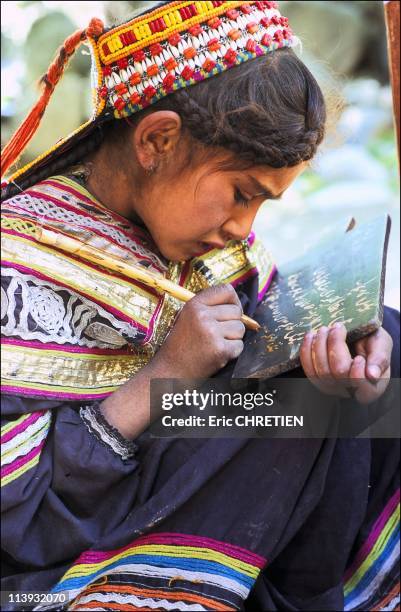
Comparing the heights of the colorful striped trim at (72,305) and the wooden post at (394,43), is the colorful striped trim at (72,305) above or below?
below

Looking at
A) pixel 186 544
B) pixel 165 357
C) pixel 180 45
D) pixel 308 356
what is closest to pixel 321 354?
pixel 308 356

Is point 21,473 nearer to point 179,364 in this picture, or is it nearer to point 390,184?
point 179,364

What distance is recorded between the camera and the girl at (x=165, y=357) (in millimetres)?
1418

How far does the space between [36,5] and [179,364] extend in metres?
2.24

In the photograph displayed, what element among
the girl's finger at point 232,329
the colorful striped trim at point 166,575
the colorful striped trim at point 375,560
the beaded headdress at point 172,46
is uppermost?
the beaded headdress at point 172,46

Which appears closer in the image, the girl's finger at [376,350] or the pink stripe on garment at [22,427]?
the pink stripe on garment at [22,427]

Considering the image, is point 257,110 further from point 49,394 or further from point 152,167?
point 49,394

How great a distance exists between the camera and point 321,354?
1.41 meters

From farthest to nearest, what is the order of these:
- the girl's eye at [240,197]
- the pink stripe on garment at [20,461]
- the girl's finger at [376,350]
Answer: the girl's eye at [240,197], the girl's finger at [376,350], the pink stripe on garment at [20,461]

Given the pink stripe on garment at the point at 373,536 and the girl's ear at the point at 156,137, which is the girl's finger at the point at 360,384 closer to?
the pink stripe on garment at the point at 373,536

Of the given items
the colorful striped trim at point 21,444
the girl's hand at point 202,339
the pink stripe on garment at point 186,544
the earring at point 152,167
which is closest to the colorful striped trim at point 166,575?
the pink stripe on garment at point 186,544

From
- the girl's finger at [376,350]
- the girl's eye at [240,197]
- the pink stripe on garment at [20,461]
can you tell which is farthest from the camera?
the girl's eye at [240,197]

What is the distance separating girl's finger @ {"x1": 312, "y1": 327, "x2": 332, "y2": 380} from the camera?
141 centimetres

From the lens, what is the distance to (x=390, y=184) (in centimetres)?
380
